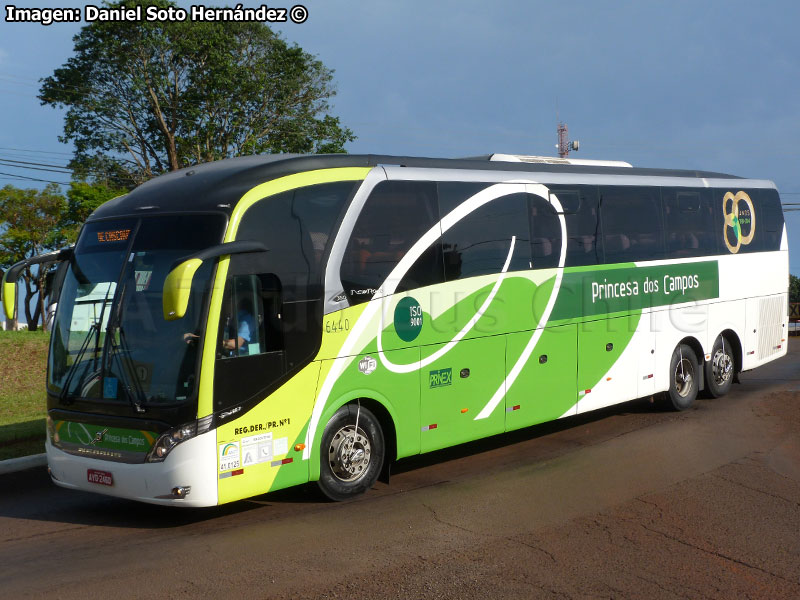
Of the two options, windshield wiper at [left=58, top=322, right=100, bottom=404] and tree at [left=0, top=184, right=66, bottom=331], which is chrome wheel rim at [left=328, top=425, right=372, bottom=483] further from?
tree at [left=0, top=184, right=66, bottom=331]

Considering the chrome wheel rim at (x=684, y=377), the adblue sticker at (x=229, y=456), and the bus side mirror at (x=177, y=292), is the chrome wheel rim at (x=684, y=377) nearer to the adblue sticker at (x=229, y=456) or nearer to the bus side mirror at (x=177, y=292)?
the adblue sticker at (x=229, y=456)

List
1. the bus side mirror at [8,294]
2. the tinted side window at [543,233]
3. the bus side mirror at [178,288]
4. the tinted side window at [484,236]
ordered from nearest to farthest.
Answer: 1. the bus side mirror at [178,288]
2. the bus side mirror at [8,294]
3. the tinted side window at [484,236]
4. the tinted side window at [543,233]

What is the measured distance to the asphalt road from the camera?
6203 mm

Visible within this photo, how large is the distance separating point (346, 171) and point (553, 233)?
348 centimetres

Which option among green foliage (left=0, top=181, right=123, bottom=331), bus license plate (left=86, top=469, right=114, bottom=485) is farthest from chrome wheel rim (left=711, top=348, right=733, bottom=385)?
green foliage (left=0, top=181, right=123, bottom=331)

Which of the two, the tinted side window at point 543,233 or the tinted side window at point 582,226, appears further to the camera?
the tinted side window at point 582,226

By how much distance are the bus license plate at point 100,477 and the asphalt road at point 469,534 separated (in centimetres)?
46

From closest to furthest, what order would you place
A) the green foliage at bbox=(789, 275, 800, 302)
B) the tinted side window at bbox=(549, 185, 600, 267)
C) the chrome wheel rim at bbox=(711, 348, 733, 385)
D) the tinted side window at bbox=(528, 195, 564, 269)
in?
the tinted side window at bbox=(528, 195, 564, 269) < the tinted side window at bbox=(549, 185, 600, 267) < the chrome wheel rim at bbox=(711, 348, 733, 385) < the green foliage at bbox=(789, 275, 800, 302)

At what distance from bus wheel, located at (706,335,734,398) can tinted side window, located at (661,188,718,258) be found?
5.64 ft

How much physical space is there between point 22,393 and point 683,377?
546 inches

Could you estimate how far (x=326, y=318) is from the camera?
27.3 ft

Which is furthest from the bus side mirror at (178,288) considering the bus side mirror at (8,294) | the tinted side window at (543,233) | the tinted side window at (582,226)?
the tinted side window at (582,226)

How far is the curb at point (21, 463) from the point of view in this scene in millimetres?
10170

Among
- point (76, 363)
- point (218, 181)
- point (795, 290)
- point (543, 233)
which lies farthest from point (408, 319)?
point (795, 290)
